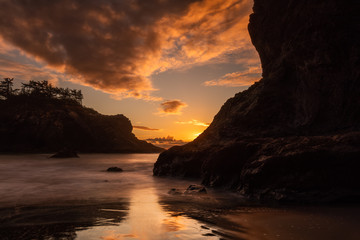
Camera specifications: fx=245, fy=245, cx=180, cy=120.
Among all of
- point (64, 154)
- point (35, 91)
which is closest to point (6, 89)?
point (35, 91)

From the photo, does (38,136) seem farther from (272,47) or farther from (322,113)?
(322,113)

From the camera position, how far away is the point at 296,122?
11180 mm

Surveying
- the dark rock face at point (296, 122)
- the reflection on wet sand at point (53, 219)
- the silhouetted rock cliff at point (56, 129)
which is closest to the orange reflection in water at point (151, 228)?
the reflection on wet sand at point (53, 219)

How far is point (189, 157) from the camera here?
1278cm

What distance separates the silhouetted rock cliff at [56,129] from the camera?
49809 mm

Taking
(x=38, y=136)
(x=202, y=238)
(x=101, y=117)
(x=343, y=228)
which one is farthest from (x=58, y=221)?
(x=101, y=117)

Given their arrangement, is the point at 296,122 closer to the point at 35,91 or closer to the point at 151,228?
the point at 151,228

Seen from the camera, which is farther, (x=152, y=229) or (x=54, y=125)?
(x=54, y=125)

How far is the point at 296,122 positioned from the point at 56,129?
52.3 m

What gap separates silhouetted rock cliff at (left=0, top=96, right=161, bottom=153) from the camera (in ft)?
163

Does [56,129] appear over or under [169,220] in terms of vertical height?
over

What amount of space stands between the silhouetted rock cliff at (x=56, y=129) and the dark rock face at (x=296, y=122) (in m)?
45.6

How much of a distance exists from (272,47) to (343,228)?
13.2m

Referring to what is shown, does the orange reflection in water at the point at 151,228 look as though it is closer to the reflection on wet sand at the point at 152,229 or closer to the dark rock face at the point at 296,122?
the reflection on wet sand at the point at 152,229
